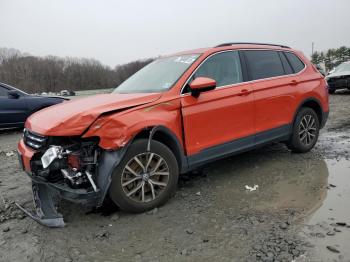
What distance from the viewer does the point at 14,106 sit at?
10.0 metres

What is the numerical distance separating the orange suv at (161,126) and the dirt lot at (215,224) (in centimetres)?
24

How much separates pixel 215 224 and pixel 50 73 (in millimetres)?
74459

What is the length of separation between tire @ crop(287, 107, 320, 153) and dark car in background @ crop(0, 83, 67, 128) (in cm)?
742

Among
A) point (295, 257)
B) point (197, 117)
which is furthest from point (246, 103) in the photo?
point (295, 257)

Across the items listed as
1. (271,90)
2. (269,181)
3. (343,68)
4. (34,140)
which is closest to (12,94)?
(34,140)

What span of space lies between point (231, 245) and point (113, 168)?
1351 mm

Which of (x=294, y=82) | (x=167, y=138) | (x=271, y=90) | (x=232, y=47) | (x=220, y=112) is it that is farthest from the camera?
(x=294, y=82)

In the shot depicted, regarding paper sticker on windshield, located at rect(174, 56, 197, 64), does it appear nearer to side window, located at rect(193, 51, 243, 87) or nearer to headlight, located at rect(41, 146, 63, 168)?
side window, located at rect(193, 51, 243, 87)

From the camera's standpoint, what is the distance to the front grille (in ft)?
12.3

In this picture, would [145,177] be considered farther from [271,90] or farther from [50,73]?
[50,73]

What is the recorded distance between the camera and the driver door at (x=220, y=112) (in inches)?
170

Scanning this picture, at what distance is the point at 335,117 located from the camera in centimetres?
955

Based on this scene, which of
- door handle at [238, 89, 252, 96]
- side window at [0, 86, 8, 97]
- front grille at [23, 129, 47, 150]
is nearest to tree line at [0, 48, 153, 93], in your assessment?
side window at [0, 86, 8, 97]

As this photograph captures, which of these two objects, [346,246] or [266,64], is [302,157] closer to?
[266,64]
